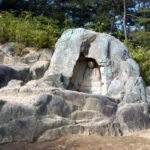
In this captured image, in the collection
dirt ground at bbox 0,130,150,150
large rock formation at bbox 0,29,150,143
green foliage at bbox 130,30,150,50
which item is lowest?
dirt ground at bbox 0,130,150,150

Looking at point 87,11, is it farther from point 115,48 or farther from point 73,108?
point 73,108

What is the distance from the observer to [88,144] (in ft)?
13.9

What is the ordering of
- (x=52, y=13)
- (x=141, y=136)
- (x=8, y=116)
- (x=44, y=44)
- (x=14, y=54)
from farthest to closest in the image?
(x=52, y=13), (x=44, y=44), (x=14, y=54), (x=141, y=136), (x=8, y=116)

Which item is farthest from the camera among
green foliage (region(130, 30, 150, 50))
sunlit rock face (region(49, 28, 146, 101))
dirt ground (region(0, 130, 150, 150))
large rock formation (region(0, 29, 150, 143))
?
green foliage (region(130, 30, 150, 50))

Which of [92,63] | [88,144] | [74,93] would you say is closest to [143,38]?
[92,63]

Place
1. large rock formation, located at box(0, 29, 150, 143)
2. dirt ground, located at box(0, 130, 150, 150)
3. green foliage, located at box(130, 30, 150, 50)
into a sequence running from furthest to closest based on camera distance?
green foliage, located at box(130, 30, 150, 50) → large rock formation, located at box(0, 29, 150, 143) → dirt ground, located at box(0, 130, 150, 150)

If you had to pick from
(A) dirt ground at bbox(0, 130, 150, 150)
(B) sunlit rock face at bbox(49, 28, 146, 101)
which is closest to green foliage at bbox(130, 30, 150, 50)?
(B) sunlit rock face at bbox(49, 28, 146, 101)

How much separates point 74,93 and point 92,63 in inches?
105

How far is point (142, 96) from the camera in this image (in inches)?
251

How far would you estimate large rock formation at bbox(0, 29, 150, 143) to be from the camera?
442cm

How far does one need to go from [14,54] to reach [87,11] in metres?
11.4

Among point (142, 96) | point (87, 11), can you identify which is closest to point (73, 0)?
point (87, 11)

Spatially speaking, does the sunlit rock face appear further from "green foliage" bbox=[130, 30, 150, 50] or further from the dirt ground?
"green foliage" bbox=[130, 30, 150, 50]

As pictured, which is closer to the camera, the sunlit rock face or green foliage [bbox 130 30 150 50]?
the sunlit rock face
